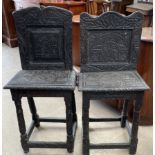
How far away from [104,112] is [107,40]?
3.08 ft

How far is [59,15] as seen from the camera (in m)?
1.54

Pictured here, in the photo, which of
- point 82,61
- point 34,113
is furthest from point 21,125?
point 82,61

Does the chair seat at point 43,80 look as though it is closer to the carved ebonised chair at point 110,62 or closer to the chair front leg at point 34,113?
the carved ebonised chair at point 110,62

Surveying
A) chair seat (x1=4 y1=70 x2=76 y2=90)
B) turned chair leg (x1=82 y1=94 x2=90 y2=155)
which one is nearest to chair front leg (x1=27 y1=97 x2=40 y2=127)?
chair seat (x1=4 y1=70 x2=76 y2=90)

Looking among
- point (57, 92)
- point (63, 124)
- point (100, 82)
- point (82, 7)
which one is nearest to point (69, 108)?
point (57, 92)

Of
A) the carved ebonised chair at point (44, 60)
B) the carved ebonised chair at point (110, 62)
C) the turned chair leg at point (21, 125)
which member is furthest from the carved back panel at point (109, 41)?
the turned chair leg at point (21, 125)

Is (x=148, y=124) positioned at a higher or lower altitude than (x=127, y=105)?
lower

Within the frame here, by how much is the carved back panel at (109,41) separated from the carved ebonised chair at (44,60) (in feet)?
0.40

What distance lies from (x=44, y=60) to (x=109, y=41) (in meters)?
0.52

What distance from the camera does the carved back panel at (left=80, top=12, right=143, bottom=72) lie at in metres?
1.53

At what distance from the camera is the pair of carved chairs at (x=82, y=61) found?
4.83ft

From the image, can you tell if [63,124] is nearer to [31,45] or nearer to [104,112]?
[104,112]

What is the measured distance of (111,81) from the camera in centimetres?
151

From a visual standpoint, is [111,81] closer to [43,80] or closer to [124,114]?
[43,80]
